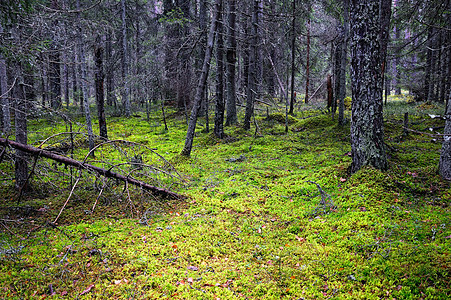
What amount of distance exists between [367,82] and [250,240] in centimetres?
352

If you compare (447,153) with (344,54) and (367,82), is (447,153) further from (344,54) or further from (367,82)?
(344,54)

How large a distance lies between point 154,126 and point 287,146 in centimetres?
859

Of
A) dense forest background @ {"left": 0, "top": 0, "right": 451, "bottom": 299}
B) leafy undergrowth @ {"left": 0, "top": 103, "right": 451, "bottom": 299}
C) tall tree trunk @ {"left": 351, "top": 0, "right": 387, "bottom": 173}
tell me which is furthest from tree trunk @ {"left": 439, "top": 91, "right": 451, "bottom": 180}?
tall tree trunk @ {"left": 351, "top": 0, "right": 387, "bottom": 173}

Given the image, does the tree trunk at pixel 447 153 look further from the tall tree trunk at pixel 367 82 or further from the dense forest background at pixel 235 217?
the tall tree trunk at pixel 367 82

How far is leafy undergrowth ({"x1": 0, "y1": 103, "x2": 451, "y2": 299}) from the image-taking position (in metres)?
2.75

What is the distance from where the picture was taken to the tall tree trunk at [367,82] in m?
4.51

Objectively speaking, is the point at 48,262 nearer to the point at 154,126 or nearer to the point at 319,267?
the point at 319,267

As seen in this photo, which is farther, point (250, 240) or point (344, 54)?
point (344, 54)

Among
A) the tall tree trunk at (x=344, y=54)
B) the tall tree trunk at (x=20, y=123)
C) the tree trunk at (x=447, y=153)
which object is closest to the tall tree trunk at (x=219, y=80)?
the tall tree trunk at (x=344, y=54)

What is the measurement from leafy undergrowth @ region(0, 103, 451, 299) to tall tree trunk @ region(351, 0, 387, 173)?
0.41 metres

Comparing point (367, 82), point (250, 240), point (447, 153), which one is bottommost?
point (250, 240)

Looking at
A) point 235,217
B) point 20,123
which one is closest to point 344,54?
point 235,217

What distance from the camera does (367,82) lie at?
4555mm

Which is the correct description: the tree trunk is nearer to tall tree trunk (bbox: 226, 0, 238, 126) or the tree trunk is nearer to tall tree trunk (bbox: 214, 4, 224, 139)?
tall tree trunk (bbox: 214, 4, 224, 139)
